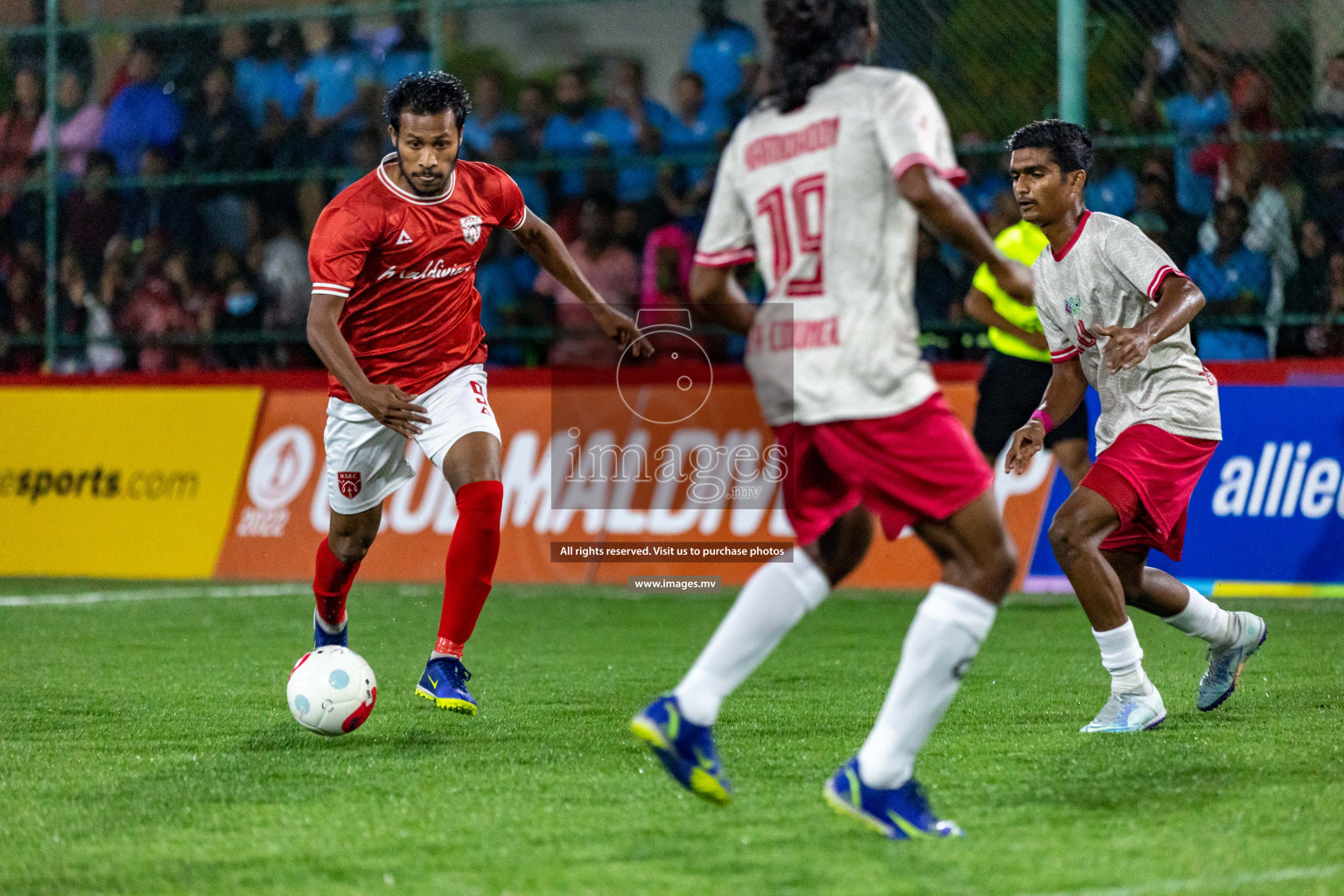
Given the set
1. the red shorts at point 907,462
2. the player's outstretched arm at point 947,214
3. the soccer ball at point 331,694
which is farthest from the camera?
the soccer ball at point 331,694

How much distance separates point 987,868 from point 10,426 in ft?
34.5

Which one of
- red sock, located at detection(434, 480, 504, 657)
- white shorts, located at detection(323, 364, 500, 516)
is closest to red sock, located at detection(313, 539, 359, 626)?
white shorts, located at detection(323, 364, 500, 516)

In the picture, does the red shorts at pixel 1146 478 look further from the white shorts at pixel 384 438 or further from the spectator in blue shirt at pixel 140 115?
the spectator in blue shirt at pixel 140 115

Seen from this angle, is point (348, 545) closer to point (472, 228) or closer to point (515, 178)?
point (472, 228)

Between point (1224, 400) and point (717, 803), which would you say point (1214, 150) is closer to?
point (1224, 400)

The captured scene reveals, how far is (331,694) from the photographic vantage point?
5492 mm

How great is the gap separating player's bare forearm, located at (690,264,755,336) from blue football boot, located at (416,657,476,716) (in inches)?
85.6

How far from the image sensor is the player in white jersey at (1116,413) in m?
5.59

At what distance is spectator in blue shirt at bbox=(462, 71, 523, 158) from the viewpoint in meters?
13.3

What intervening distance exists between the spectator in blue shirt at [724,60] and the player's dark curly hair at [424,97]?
21.6 ft

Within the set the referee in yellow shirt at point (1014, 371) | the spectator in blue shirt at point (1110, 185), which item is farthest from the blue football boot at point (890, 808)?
the spectator in blue shirt at point (1110, 185)

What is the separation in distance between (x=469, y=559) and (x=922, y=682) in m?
2.55

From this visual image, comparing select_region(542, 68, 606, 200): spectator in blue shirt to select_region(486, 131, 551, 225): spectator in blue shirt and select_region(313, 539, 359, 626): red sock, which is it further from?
select_region(313, 539, 359, 626): red sock

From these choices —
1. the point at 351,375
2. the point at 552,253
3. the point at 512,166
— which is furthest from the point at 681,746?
the point at 512,166
